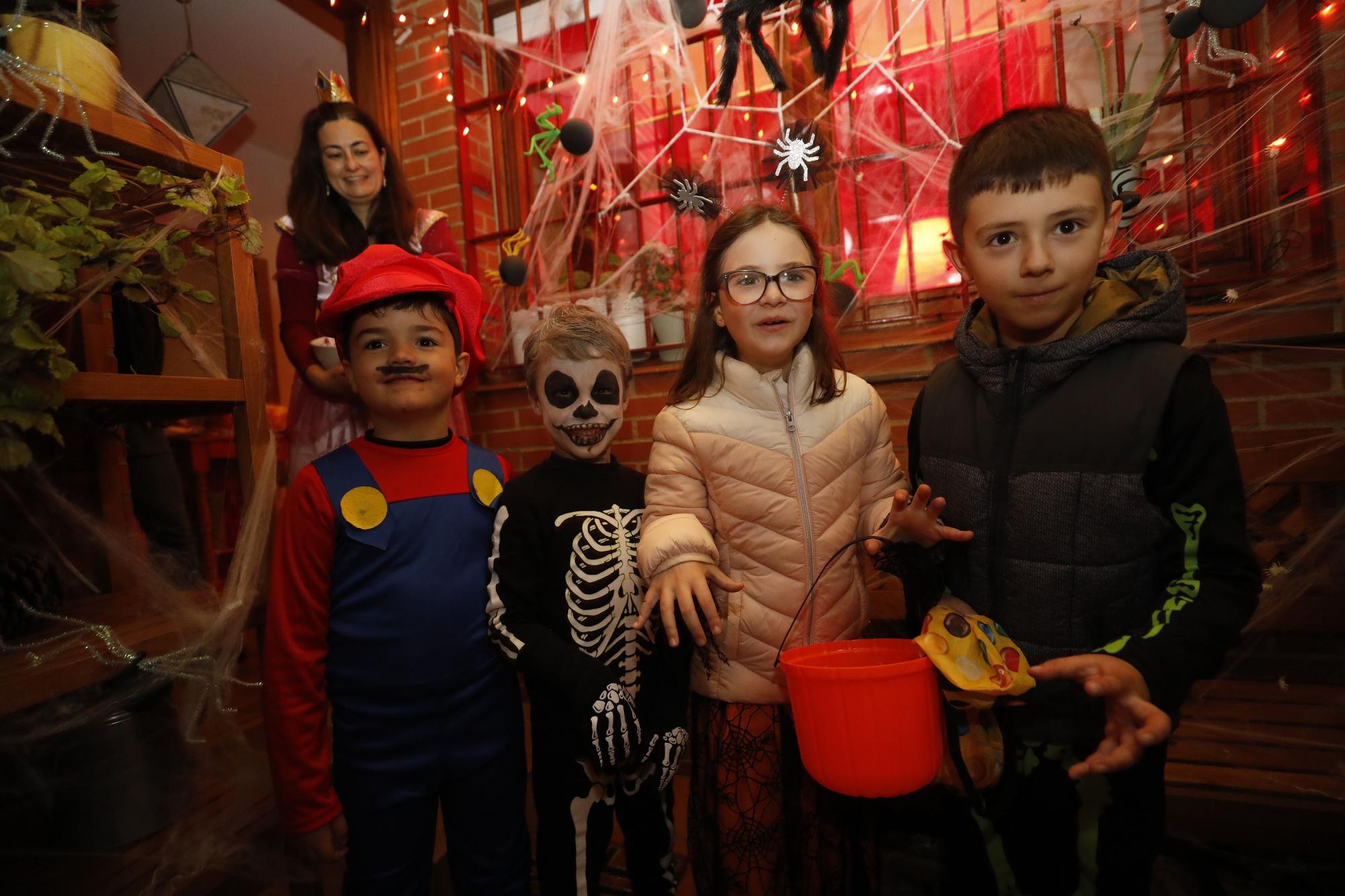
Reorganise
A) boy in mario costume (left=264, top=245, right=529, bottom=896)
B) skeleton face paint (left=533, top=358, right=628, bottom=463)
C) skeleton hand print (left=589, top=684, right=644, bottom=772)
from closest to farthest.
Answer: skeleton hand print (left=589, top=684, right=644, bottom=772) < boy in mario costume (left=264, top=245, right=529, bottom=896) < skeleton face paint (left=533, top=358, right=628, bottom=463)

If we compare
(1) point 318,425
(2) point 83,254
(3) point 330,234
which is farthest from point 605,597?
(3) point 330,234

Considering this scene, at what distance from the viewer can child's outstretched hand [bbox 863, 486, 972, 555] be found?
950 millimetres

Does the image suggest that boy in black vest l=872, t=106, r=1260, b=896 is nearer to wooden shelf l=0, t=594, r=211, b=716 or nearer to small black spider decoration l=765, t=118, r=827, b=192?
small black spider decoration l=765, t=118, r=827, b=192

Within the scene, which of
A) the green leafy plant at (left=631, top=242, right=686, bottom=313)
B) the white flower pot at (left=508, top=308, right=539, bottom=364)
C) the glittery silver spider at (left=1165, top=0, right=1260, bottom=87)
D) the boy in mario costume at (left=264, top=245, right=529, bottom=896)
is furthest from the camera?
the white flower pot at (left=508, top=308, right=539, bottom=364)

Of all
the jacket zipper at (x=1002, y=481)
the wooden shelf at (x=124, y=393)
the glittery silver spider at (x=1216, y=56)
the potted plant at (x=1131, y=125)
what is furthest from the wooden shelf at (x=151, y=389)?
the glittery silver spider at (x=1216, y=56)

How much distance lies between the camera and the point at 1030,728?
3.20ft

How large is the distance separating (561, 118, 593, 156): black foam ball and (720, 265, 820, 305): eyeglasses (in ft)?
4.09

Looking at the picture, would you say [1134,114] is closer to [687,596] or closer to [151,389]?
[687,596]

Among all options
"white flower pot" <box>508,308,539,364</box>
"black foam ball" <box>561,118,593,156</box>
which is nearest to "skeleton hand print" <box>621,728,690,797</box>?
"white flower pot" <box>508,308,539,364</box>

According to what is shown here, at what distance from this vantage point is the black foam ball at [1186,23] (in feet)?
4.86

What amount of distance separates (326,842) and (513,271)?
1.88 m

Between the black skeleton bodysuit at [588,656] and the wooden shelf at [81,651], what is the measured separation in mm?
700

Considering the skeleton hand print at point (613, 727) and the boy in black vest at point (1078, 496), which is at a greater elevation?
the boy in black vest at point (1078, 496)

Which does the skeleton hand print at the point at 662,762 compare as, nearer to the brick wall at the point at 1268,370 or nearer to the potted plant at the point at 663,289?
the brick wall at the point at 1268,370
